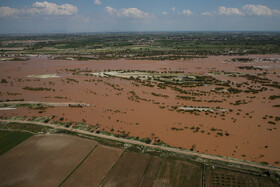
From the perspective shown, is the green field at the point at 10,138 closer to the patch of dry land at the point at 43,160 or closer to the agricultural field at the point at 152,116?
the agricultural field at the point at 152,116

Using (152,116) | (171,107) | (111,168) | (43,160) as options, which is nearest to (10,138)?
(43,160)

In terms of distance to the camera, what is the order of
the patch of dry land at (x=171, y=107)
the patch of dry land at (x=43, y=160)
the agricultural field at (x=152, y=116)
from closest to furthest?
the patch of dry land at (x=43, y=160)
the agricultural field at (x=152, y=116)
the patch of dry land at (x=171, y=107)

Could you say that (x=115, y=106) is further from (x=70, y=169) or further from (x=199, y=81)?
(x=199, y=81)

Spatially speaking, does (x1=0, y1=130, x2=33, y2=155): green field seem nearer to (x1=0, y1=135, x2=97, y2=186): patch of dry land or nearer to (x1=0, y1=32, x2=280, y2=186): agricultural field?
(x1=0, y1=32, x2=280, y2=186): agricultural field

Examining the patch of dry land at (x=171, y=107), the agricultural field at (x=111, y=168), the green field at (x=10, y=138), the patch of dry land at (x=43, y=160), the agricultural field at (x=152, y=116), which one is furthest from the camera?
the patch of dry land at (x=171, y=107)

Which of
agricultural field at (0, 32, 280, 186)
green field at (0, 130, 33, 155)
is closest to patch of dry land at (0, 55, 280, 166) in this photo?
agricultural field at (0, 32, 280, 186)

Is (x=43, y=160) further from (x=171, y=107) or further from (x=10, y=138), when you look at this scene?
(x=171, y=107)

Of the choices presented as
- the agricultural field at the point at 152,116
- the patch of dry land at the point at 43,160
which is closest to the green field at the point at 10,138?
the agricultural field at the point at 152,116
